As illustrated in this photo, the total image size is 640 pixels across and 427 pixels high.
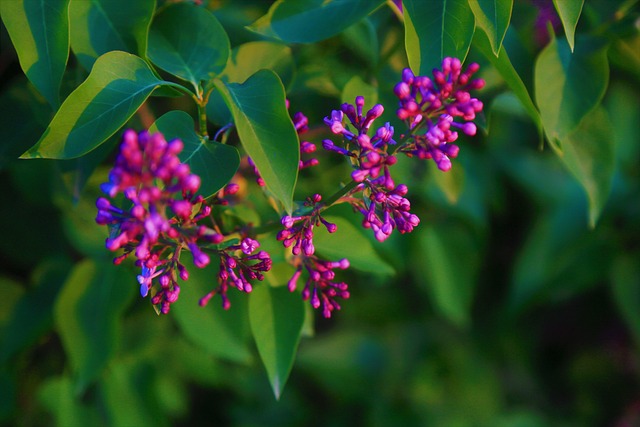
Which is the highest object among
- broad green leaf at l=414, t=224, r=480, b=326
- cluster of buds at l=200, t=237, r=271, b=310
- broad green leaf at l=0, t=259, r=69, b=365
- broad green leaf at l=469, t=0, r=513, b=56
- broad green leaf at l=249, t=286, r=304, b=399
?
broad green leaf at l=469, t=0, r=513, b=56

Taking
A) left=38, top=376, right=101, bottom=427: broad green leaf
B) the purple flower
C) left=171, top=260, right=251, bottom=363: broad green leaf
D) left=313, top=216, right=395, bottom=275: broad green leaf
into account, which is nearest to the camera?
the purple flower

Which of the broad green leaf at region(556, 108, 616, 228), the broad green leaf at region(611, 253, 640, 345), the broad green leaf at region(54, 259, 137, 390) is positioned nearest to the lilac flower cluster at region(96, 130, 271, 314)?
the broad green leaf at region(54, 259, 137, 390)

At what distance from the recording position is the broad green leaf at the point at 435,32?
1161 mm

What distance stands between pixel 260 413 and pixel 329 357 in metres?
0.44

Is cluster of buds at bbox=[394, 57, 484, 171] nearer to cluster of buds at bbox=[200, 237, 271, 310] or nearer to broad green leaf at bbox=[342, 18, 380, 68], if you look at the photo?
cluster of buds at bbox=[200, 237, 271, 310]

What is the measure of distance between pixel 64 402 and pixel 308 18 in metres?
1.41

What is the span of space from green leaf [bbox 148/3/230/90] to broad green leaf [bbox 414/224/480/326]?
4.45 ft

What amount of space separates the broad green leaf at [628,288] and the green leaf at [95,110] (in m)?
2.08

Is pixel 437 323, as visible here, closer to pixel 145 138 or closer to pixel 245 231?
pixel 245 231

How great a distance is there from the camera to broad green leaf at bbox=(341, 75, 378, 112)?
54.9 inches

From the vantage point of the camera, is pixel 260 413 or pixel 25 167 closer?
pixel 25 167

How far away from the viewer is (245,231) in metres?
1.28

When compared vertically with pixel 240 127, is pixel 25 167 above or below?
below

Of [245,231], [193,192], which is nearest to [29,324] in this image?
[245,231]
